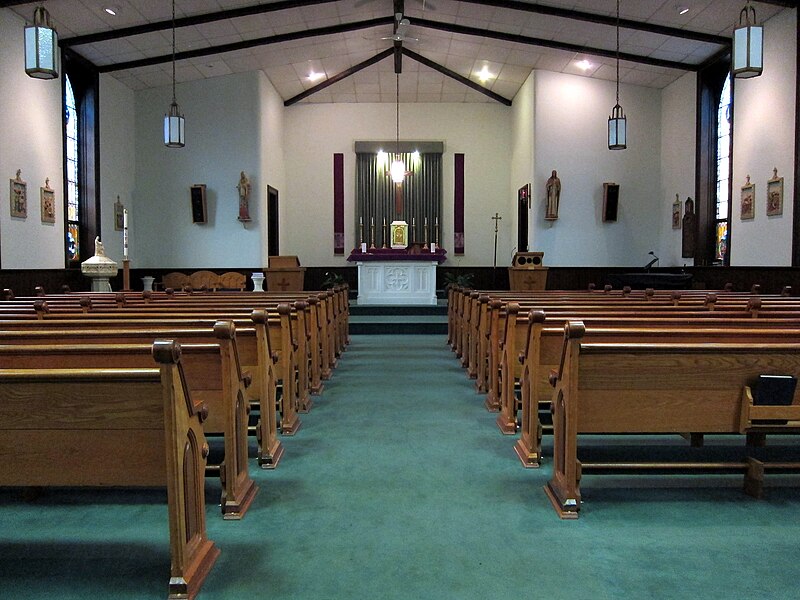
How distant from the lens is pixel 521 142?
13.4 meters

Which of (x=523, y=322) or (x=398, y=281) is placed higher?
(x=398, y=281)

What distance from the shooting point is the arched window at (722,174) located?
413 inches

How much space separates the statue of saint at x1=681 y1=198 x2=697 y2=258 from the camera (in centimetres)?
1096

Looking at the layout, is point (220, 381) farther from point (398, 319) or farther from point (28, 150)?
point (28, 150)

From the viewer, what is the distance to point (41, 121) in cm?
880

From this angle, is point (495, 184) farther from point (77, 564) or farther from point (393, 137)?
point (77, 564)

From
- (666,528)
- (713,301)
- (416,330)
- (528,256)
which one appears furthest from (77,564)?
(528,256)

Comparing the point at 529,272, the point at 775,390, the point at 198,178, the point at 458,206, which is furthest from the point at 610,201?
the point at 775,390

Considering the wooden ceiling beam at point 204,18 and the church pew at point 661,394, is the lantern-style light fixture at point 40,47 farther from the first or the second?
the church pew at point 661,394

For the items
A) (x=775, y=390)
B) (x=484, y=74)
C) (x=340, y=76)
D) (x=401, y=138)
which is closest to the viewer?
(x=775, y=390)

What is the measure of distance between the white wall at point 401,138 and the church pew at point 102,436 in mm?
12745

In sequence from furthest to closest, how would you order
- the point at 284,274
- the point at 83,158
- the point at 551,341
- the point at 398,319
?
the point at 284,274 → the point at 83,158 → the point at 398,319 → the point at 551,341

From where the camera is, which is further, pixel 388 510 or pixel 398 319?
pixel 398 319

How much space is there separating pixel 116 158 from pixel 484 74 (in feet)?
23.6
